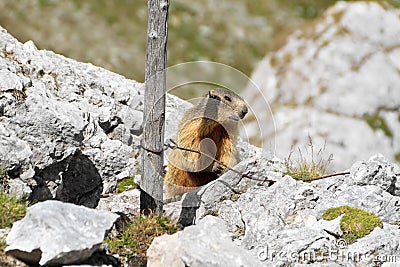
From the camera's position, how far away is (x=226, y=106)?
1238 cm

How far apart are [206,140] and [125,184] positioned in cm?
211

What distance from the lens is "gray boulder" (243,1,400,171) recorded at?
28891 millimetres

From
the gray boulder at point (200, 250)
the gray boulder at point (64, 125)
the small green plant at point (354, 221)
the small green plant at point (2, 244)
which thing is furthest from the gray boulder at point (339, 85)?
the small green plant at point (2, 244)

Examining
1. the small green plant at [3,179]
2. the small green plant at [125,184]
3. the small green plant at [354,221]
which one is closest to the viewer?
the small green plant at [354,221]

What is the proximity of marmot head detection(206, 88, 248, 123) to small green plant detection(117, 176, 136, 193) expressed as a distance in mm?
2441

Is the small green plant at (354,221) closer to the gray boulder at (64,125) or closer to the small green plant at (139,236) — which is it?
the small green plant at (139,236)

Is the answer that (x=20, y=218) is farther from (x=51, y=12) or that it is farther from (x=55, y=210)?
(x=51, y=12)

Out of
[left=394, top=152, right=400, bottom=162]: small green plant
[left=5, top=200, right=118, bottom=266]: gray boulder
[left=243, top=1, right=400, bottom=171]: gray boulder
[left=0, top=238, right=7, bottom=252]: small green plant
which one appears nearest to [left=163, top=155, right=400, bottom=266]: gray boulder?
[left=5, top=200, right=118, bottom=266]: gray boulder

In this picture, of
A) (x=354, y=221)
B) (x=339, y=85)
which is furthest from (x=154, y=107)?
(x=339, y=85)

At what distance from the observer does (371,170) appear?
41.7ft

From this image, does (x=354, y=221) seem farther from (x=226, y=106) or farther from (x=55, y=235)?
(x=55, y=235)

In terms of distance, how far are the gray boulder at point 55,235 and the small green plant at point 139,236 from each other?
4.07 feet

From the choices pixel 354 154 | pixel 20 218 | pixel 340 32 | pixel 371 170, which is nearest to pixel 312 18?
pixel 340 32

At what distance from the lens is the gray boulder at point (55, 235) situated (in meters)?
8.41
